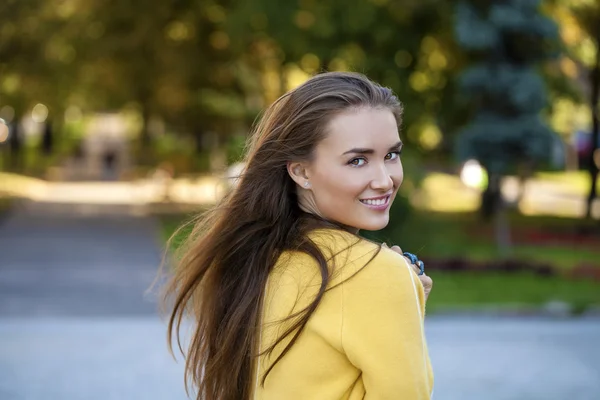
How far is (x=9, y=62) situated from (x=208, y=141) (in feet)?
71.3

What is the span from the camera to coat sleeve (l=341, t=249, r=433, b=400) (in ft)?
6.50

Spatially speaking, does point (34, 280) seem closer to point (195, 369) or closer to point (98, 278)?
point (98, 278)

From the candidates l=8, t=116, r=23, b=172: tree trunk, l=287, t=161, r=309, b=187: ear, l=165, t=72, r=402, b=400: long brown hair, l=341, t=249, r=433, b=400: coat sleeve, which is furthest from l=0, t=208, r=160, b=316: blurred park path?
l=8, t=116, r=23, b=172: tree trunk

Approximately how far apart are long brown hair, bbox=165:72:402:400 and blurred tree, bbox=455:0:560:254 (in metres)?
17.4

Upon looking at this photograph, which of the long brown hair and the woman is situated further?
the long brown hair

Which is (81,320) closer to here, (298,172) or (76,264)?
(76,264)

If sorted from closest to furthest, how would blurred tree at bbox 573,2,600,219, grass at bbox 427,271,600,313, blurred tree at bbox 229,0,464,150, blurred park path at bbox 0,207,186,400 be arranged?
blurred park path at bbox 0,207,186,400 → grass at bbox 427,271,600,313 → blurred tree at bbox 229,0,464,150 → blurred tree at bbox 573,2,600,219

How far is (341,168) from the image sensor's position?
2178 millimetres

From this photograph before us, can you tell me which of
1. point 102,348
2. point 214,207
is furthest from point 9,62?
point 214,207

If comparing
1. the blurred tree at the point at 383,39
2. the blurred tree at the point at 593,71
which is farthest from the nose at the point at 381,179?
the blurred tree at the point at 593,71

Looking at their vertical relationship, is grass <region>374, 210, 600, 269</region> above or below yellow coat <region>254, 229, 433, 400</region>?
below

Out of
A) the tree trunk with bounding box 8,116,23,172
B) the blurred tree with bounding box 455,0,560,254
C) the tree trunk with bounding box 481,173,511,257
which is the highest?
the blurred tree with bounding box 455,0,560,254

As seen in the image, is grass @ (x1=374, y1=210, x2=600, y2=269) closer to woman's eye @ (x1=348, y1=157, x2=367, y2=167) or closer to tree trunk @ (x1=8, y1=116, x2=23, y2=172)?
woman's eye @ (x1=348, y1=157, x2=367, y2=167)

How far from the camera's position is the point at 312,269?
6.89 ft
